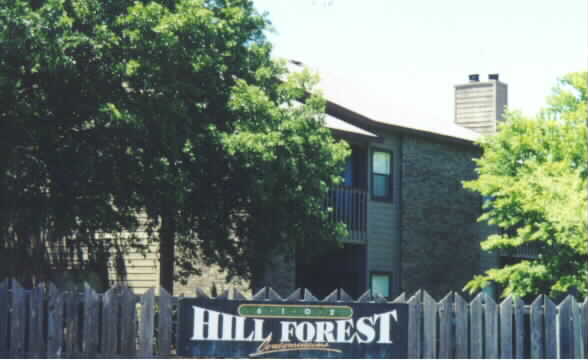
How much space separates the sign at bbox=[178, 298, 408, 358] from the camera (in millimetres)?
15914

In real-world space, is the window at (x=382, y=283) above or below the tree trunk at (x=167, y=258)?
below

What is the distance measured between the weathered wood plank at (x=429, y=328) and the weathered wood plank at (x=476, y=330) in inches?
28.5

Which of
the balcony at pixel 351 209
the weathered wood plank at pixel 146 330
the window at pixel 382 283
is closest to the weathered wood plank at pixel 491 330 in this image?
the weathered wood plank at pixel 146 330

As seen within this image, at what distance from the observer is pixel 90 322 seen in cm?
1568

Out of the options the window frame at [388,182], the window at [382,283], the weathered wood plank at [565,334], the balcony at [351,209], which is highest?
the window frame at [388,182]

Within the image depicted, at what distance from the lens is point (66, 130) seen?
18281 mm

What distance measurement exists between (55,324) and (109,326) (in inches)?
34.4

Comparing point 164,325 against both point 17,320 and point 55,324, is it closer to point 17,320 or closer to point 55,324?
point 55,324

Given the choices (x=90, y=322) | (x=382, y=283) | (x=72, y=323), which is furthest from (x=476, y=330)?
(x=382, y=283)

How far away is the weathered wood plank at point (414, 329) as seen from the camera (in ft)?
54.9

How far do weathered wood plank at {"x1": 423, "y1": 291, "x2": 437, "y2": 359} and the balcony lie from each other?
334 inches

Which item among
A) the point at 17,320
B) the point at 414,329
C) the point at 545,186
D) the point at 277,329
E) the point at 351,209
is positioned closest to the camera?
the point at 17,320

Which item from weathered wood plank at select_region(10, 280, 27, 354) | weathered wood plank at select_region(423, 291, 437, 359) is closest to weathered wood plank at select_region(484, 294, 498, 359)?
weathered wood plank at select_region(423, 291, 437, 359)

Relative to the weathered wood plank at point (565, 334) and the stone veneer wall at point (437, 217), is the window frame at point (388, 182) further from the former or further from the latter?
the weathered wood plank at point (565, 334)
